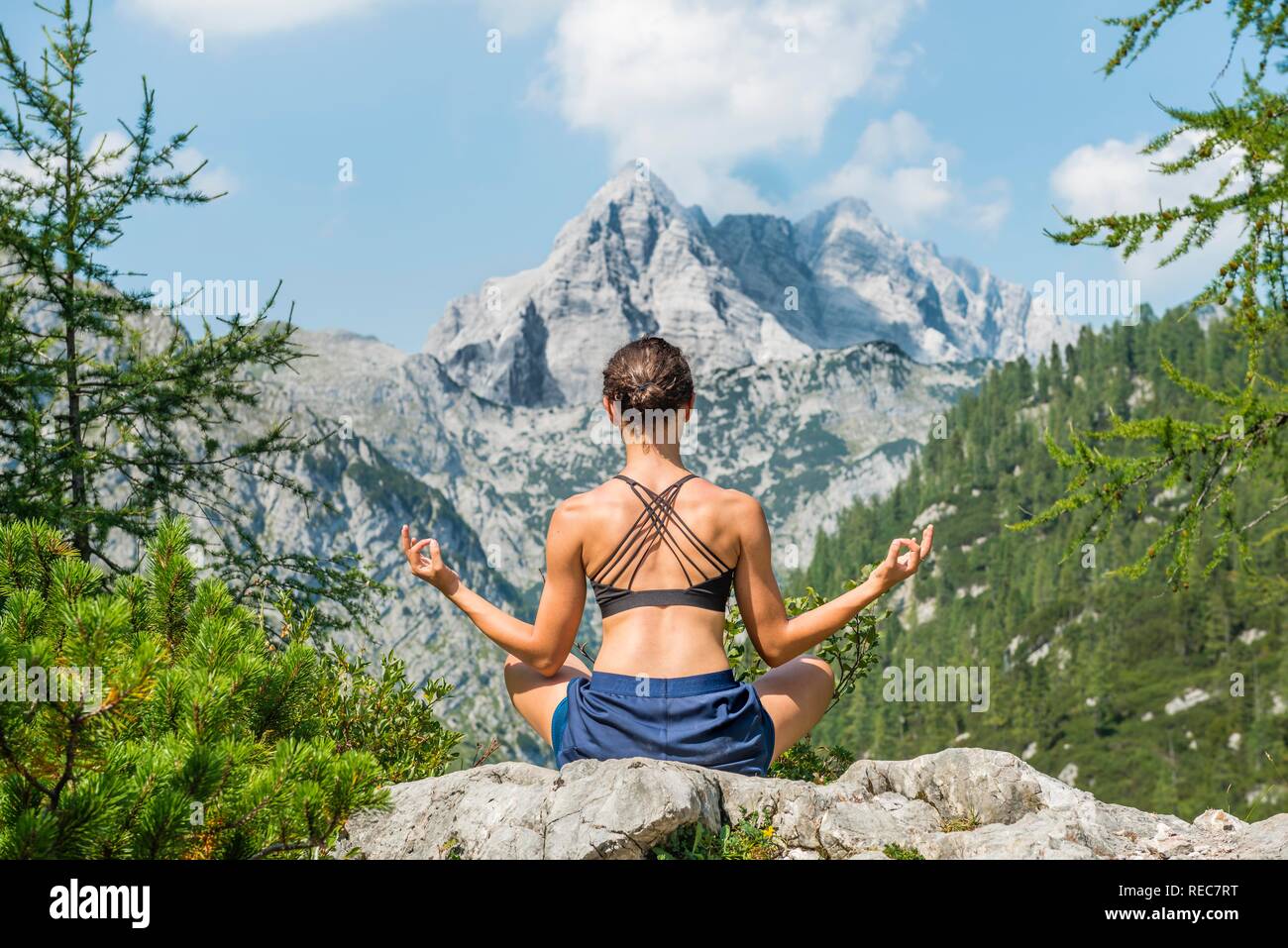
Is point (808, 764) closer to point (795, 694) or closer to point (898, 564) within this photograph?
point (795, 694)

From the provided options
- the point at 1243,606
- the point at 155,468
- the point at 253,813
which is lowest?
the point at 1243,606

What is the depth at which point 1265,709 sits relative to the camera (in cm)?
10362

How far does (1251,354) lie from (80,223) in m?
14.4

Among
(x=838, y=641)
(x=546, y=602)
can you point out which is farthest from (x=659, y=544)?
(x=838, y=641)

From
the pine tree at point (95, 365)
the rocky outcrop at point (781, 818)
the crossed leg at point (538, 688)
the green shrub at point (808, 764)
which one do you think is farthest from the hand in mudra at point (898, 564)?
the pine tree at point (95, 365)

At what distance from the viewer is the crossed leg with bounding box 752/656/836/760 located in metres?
5.88

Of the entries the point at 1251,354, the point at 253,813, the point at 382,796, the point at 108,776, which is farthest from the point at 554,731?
the point at 1251,354

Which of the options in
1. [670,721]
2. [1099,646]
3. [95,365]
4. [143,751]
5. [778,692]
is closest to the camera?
[143,751]

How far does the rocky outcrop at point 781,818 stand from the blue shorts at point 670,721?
0.33m

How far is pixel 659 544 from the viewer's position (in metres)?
5.52

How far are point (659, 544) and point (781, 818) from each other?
1.51m

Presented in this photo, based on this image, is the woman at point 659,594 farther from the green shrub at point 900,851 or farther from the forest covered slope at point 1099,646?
the forest covered slope at point 1099,646

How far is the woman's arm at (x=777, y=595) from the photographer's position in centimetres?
560
